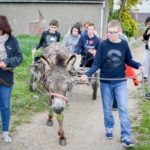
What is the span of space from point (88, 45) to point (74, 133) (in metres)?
3.08

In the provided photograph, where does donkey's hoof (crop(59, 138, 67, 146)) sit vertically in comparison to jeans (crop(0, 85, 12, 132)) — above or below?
below

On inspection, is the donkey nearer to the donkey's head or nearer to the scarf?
the donkey's head

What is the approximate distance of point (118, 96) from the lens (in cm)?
727

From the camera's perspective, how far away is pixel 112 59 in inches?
282

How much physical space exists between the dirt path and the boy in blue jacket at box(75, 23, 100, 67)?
1.17m

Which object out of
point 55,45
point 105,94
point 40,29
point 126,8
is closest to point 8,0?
point 40,29

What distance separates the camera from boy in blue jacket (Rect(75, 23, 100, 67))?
10.4 meters

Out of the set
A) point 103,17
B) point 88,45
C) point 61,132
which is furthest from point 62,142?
point 103,17

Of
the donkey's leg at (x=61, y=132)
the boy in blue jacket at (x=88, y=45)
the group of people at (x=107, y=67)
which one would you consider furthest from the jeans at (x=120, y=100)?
the boy in blue jacket at (x=88, y=45)

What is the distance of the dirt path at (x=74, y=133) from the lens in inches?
286

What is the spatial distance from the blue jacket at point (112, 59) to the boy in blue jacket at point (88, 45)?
3.16m

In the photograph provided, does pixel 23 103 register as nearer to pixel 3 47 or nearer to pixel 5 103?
pixel 5 103

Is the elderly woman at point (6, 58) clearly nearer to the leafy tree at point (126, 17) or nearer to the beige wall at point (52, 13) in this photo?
the beige wall at point (52, 13)

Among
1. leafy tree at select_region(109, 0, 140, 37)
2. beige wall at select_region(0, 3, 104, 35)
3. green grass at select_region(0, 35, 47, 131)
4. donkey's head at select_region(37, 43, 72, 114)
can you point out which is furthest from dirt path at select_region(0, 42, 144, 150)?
leafy tree at select_region(109, 0, 140, 37)
